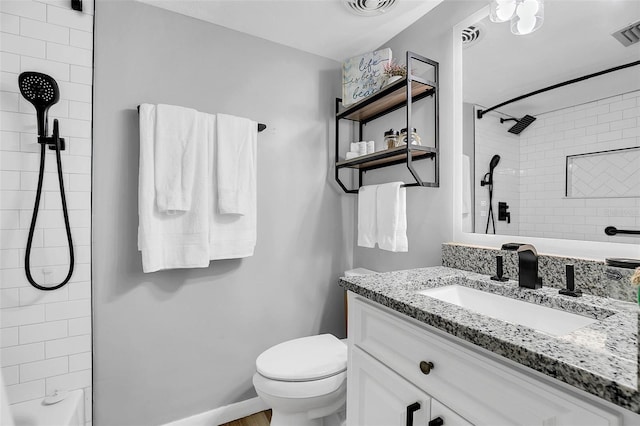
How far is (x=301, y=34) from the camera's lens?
1.76m

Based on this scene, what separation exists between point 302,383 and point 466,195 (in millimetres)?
1110

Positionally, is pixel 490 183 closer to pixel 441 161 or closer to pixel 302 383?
pixel 441 161

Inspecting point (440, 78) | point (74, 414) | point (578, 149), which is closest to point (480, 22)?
point (440, 78)

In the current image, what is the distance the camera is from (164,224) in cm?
145

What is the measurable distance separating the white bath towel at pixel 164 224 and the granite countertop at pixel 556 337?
864 millimetres

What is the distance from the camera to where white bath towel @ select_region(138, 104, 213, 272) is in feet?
4.57

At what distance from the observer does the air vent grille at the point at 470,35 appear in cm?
133

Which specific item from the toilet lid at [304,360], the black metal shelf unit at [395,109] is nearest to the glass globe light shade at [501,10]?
the black metal shelf unit at [395,109]

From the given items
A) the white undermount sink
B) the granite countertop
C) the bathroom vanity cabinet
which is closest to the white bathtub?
the bathroom vanity cabinet

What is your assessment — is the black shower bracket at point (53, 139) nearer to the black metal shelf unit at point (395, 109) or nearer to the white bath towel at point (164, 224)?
the white bath towel at point (164, 224)

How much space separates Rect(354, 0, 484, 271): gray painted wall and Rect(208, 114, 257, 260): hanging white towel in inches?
33.9

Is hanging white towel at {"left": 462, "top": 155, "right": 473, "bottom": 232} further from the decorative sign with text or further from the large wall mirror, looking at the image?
the decorative sign with text

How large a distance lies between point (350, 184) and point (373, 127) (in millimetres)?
424

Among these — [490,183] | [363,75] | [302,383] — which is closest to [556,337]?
[490,183]
